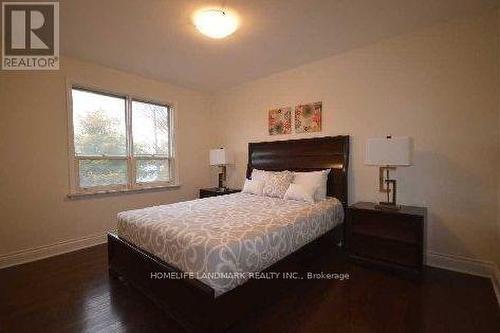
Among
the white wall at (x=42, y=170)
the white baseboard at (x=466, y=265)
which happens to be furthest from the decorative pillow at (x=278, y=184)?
the white wall at (x=42, y=170)

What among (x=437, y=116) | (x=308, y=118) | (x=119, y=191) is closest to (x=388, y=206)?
(x=437, y=116)

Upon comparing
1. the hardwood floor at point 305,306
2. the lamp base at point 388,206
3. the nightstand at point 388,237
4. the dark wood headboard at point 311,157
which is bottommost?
the hardwood floor at point 305,306

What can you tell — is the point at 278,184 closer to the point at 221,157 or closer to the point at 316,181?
the point at 316,181

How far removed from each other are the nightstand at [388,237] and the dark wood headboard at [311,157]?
0.51 m

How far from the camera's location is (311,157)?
3.40 meters

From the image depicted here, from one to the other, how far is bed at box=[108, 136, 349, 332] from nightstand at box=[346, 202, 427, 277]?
0.88 ft

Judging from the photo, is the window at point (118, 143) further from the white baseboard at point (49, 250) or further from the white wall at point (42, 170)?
the white baseboard at point (49, 250)

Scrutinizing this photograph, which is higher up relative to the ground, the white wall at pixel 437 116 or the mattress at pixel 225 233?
the white wall at pixel 437 116

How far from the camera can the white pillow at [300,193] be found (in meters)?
2.83

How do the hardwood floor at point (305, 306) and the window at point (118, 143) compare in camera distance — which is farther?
the window at point (118, 143)

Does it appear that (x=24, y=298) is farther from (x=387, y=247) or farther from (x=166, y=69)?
(x=387, y=247)

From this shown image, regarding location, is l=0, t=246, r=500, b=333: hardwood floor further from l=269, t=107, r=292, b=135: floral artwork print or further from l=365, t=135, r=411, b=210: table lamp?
l=269, t=107, r=292, b=135: floral artwork print

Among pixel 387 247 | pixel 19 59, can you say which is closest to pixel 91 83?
pixel 19 59

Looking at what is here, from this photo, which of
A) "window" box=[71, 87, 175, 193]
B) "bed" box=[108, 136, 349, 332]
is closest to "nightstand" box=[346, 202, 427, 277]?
"bed" box=[108, 136, 349, 332]
